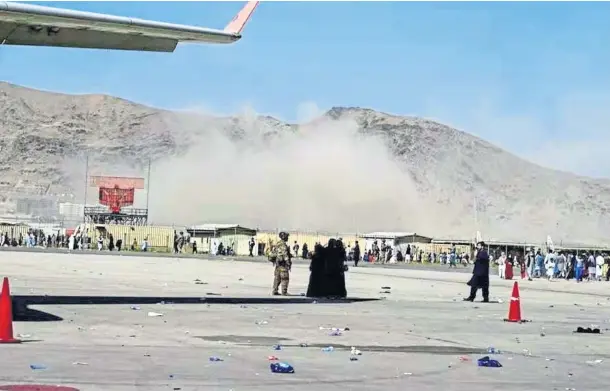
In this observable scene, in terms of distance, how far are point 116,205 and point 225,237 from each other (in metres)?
30.5

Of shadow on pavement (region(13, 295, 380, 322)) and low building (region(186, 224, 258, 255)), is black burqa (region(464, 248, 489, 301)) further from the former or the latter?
low building (region(186, 224, 258, 255))

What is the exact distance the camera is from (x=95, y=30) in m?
23.1

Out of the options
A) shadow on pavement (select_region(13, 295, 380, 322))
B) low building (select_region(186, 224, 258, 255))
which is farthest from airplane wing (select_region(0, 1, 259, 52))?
low building (select_region(186, 224, 258, 255))

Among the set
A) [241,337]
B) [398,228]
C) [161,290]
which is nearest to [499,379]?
[241,337]

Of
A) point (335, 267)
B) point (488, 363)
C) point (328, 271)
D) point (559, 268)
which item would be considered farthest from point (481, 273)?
point (559, 268)

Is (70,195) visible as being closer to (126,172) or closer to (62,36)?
(126,172)

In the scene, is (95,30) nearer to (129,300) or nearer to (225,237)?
(129,300)

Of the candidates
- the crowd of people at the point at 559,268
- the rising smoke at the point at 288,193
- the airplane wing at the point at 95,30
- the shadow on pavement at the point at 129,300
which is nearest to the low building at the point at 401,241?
Result: the crowd of people at the point at 559,268

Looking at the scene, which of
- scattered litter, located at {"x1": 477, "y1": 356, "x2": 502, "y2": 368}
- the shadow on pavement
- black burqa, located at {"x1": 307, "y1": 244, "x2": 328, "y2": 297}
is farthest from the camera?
black burqa, located at {"x1": 307, "y1": 244, "x2": 328, "y2": 297}

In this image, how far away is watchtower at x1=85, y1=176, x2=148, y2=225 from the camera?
129 meters

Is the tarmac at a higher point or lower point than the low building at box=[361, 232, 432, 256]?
lower

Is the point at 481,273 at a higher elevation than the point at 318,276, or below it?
higher

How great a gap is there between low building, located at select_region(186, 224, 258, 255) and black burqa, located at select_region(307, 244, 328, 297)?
72.5 metres

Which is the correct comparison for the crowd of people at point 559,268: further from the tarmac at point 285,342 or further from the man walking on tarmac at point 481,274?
the tarmac at point 285,342
